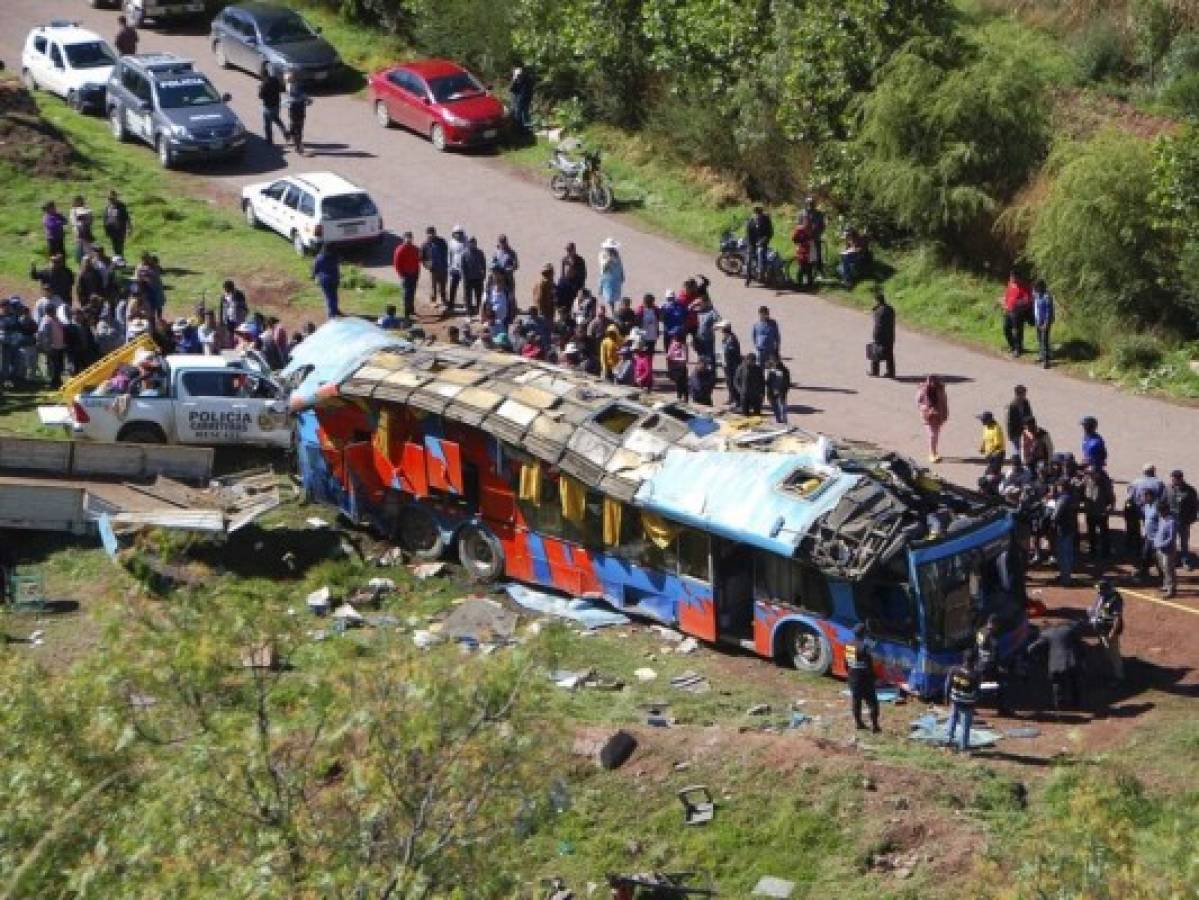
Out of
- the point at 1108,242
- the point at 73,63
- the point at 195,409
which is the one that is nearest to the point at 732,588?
the point at 195,409

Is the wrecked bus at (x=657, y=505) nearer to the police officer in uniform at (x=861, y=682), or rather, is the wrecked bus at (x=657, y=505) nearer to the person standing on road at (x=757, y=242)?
A: the police officer in uniform at (x=861, y=682)

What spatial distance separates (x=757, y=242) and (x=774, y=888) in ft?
58.1

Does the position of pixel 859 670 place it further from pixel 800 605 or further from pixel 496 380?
pixel 496 380

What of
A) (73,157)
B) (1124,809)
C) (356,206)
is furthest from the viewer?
(73,157)

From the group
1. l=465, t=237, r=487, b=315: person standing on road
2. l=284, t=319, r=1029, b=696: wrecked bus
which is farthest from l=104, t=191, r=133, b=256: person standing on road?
l=284, t=319, r=1029, b=696: wrecked bus

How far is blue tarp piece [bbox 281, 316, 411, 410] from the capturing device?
28.6 meters

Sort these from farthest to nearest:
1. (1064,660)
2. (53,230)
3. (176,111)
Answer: (176,111)
(53,230)
(1064,660)

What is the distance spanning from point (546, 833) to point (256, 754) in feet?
24.5

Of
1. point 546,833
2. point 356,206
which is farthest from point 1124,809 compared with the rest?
point 356,206

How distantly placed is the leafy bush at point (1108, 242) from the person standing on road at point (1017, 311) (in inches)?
25.6

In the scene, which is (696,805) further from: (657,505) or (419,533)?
(419,533)

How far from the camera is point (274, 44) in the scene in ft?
153

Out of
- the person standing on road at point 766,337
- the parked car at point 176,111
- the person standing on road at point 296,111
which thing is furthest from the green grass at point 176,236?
the person standing on road at point 766,337

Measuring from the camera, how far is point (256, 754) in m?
13.8
